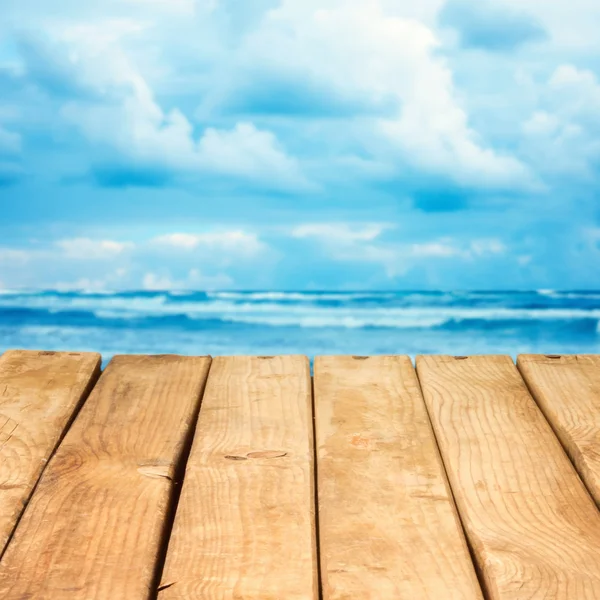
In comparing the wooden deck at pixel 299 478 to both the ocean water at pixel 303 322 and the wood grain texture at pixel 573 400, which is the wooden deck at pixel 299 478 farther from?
the ocean water at pixel 303 322

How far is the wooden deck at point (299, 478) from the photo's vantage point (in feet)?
2.49

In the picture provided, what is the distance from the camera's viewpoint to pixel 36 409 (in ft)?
3.72

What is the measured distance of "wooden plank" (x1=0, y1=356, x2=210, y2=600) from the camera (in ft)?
2.48

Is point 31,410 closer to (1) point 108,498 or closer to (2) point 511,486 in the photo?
(1) point 108,498

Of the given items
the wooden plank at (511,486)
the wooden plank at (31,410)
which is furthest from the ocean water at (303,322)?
the wooden plank at (511,486)

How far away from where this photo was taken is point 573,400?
1153 millimetres

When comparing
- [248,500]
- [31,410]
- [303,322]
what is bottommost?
[248,500]

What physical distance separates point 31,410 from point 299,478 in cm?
45

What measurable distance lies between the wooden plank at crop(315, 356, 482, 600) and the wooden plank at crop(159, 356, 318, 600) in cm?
3

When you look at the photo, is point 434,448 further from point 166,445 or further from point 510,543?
point 166,445

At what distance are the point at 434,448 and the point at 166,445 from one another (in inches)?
13.8

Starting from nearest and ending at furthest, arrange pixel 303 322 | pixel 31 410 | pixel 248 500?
pixel 248 500
pixel 31 410
pixel 303 322

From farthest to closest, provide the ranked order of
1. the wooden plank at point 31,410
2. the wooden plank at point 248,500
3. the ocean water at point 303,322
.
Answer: the ocean water at point 303,322 → the wooden plank at point 31,410 → the wooden plank at point 248,500

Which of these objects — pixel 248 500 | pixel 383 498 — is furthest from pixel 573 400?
pixel 248 500
